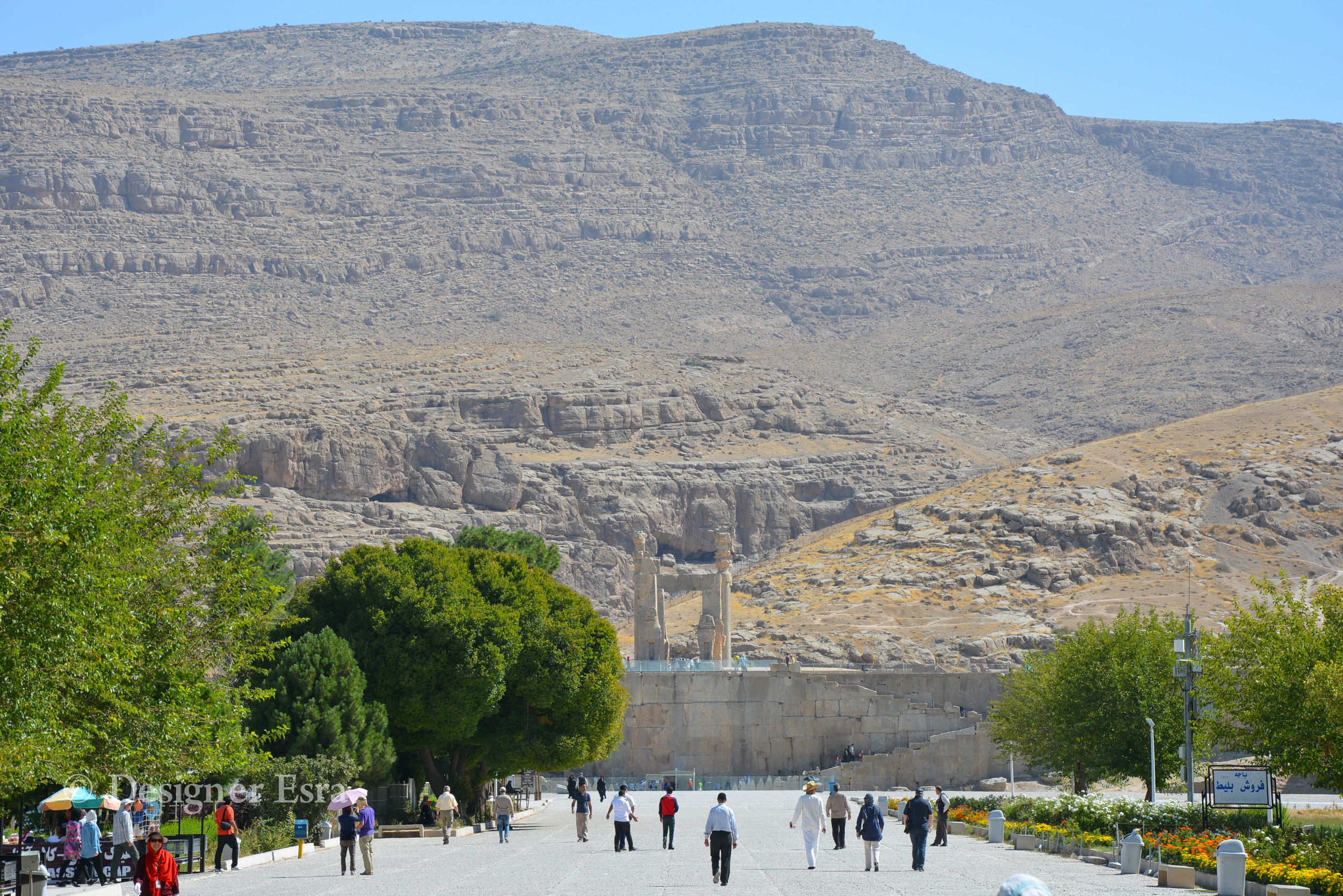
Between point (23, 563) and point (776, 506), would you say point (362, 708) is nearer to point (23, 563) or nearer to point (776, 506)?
point (23, 563)

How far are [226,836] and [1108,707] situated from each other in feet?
81.5

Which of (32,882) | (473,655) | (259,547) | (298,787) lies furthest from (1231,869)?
(259,547)

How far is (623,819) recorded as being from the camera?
30.6 meters

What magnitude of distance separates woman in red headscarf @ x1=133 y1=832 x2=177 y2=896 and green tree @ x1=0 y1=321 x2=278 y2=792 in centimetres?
241

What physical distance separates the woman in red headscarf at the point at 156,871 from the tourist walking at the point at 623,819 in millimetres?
10429

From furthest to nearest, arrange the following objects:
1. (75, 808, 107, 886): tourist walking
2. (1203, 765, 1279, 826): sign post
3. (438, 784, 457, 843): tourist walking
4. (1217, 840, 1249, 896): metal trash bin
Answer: (438, 784, 457, 843): tourist walking, (1203, 765, 1279, 826): sign post, (75, 808, 107, 886): tourist walking, (1217, 840, 1249, 896): metal trash bin

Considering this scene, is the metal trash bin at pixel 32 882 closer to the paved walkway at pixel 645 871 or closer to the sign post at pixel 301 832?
the paved walkway at pixel 645 871

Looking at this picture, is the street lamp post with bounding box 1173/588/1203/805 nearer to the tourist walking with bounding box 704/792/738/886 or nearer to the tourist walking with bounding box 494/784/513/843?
the tourist walking with bounding box 704/792/738/886

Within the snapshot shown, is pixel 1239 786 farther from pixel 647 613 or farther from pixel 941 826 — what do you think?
pixel 647 613

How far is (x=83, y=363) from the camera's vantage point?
144125 mm

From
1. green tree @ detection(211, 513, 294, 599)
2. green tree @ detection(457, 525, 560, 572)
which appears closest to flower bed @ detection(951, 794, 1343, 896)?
green tree @ detection(211, 513, 294, 599)

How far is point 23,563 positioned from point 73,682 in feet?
8.43

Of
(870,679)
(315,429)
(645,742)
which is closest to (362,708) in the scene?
(645,742)

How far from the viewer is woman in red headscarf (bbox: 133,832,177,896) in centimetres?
2105
